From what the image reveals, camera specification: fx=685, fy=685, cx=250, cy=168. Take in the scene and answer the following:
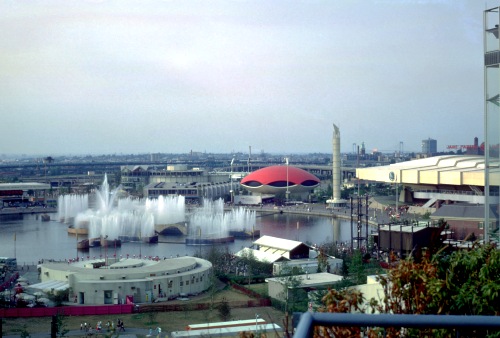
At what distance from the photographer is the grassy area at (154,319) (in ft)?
19.3

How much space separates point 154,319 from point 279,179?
15.9 meters

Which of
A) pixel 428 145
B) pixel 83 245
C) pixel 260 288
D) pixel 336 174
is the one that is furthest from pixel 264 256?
pixel 428 145

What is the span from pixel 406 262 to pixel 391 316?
4.10 feet

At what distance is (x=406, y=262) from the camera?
201cm

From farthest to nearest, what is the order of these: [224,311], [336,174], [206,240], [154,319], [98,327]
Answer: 1. [336,174]
2. [206,240]
3. [224,311]
4. [154,319]
5. [98,327]

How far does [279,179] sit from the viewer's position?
22.0 metres

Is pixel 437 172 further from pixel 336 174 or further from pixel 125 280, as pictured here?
pixel 125 280

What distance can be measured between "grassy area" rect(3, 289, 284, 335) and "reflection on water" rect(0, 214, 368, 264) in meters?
4.78

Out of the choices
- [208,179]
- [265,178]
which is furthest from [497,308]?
[208,179]

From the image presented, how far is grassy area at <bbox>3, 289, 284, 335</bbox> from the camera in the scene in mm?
5895

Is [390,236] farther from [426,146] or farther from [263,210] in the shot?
[426,146]

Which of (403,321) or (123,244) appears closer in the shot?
(403,321)

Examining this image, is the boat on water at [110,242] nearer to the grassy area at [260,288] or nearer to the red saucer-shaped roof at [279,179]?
the grassy area at [260,288]

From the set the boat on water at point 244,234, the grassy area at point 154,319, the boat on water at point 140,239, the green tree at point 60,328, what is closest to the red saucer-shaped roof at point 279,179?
the boat on water at point 244,234
